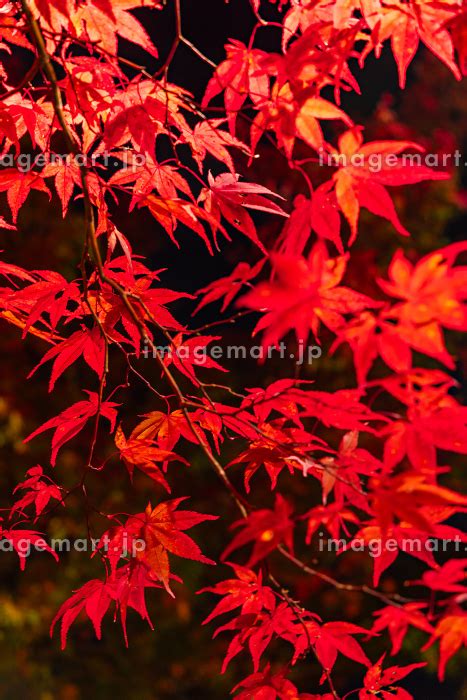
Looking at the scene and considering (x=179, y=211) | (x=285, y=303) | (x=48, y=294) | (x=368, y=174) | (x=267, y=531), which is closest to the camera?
(x=285, y=303)

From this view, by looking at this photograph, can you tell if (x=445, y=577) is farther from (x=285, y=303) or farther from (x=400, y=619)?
(x=285, y=303)

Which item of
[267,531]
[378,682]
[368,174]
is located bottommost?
[378,682]

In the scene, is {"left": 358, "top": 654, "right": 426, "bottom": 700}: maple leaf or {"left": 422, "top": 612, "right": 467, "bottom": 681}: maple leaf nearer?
{"left": 422, "top": 612, "right": 467, "bottom": 681}: maple leaf

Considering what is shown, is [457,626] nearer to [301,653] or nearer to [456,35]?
[301,653]

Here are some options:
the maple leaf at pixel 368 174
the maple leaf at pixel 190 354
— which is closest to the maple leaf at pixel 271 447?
the maple leaf at pixel 190 354

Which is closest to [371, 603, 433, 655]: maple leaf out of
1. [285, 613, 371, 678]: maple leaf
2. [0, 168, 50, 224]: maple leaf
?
[285, 613, 371, 678]: maple leaf

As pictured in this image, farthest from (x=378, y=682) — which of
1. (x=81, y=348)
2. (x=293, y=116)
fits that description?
(x=293, y=116)

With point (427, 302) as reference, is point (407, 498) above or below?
below

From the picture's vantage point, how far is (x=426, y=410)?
2.74 feet

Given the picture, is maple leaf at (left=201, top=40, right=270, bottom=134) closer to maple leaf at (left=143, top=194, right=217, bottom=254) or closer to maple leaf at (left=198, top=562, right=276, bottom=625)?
maple leaf at (left=143, top=194, right=217, bottom=254)

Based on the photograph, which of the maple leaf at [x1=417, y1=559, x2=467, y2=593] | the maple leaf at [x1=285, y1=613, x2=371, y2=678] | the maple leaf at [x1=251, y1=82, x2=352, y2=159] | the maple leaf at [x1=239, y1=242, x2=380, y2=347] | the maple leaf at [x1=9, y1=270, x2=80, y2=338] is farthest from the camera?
the maple leaf at [x1=9, y1=270, x2=80, y2=338]

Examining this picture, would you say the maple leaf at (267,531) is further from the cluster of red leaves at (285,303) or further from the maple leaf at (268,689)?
the maple leaf at (268,689)

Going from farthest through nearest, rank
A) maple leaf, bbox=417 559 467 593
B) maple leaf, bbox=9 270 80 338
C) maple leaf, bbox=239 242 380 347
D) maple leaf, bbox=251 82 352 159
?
maple leaf, bbox=9 270 80 338 → maple leaf, bbox=251 82 352 159 → maple leaf, bbox=417 559 467 593 → maple leaf, bbox=239 242 380 347

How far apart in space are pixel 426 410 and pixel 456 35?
43 cm
